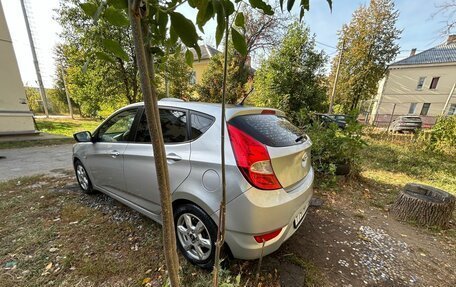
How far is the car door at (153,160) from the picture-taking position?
2072 mm

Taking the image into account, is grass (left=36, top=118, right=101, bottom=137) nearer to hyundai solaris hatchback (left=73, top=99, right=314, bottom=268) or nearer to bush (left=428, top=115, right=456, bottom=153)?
hyundai solaris hatchback (left=73, top=99, right=314, bottom=268)

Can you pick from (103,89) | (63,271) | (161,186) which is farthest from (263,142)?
(103,89)

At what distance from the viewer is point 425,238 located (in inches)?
110

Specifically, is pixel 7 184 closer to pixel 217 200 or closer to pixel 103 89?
pixel 217 200

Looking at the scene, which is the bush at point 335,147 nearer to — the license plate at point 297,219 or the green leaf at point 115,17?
the license plate at point 297,219

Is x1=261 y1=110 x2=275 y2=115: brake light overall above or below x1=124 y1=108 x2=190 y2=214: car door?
above

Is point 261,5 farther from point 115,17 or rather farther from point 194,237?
point 194,237

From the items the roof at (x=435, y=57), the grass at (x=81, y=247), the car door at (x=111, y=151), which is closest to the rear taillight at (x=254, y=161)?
the grass at (x=81, y=247)

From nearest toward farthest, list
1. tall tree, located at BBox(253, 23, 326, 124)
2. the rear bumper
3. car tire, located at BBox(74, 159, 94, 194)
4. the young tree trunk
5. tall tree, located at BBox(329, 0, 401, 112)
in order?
the young tree trunk, the rear bumper, car tire, located at BBox(74, 159, 94, 194), tall tree, located at BBox(253, 23, 326, 124), tall tree, located at BBox(329, 0, 401, 112)

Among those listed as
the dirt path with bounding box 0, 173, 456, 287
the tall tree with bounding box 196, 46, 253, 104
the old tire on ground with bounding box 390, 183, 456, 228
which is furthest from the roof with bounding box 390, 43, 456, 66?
the dirt path with bounding box 0, 173, 456, 287

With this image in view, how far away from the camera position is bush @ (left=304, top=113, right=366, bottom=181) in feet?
13.8

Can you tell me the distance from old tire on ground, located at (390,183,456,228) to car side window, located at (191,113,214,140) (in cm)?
329

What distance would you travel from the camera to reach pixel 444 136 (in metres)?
6.86

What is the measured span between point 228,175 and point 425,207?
3199 mm
